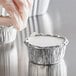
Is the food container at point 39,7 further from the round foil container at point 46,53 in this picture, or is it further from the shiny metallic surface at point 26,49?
the round foil container at point 46,53

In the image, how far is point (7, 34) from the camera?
2.48 ft

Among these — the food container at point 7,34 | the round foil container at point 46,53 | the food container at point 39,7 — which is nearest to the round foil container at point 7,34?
the food container at point 7,34

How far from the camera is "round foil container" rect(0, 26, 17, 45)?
0.75m

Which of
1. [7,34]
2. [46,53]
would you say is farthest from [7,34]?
[46,53]

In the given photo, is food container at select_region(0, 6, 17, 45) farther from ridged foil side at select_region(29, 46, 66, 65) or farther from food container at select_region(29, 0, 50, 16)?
food container at select_region(29, 0, 50, 16)

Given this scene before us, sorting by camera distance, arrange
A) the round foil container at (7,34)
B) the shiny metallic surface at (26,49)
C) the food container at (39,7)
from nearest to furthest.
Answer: the shiny metallic surface at (26,49), the round foil container at (7,34), the food container at (39,7)

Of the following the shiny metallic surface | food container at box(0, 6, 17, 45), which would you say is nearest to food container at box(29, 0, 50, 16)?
the shiny metallic surface

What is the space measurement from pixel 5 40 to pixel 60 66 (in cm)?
17

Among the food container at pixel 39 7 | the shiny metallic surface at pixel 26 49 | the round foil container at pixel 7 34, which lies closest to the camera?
the shiny metallic surface at pixel 26 49

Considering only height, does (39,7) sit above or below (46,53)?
above

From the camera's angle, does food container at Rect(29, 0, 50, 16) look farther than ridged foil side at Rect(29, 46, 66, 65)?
Yes

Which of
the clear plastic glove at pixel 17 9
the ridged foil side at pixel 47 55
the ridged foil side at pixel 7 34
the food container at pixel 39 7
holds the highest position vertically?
the food container at pixel 39 7

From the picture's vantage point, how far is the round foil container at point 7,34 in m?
0.75

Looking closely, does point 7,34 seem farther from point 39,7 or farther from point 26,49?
point 39,7
